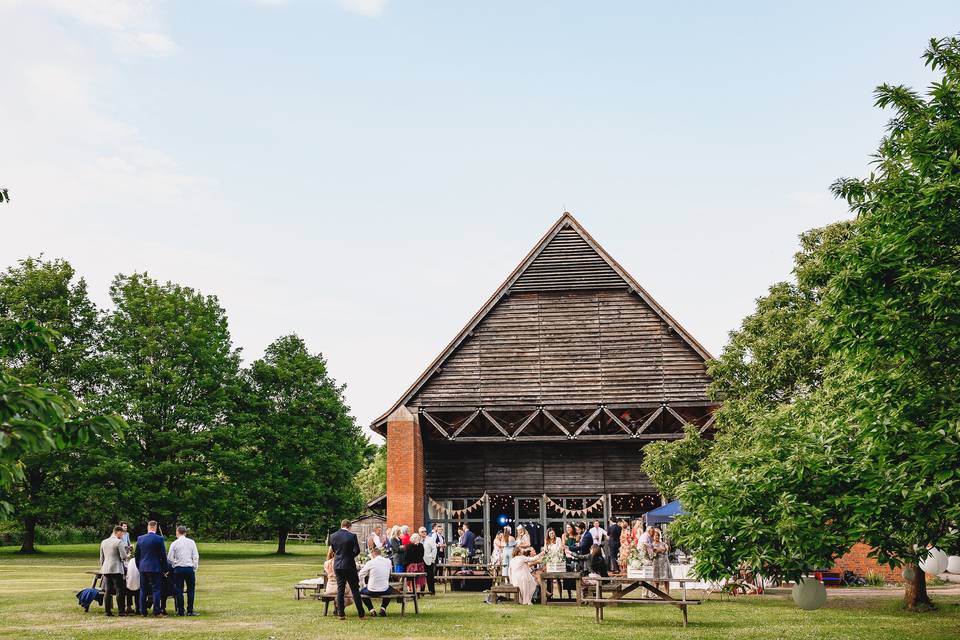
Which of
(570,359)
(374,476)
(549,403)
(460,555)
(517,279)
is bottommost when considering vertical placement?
(460,555)

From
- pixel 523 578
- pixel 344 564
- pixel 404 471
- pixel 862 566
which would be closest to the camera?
pixel 344 564

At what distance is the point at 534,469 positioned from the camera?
3203cm

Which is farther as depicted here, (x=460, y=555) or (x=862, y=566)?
(x=862, y=566)

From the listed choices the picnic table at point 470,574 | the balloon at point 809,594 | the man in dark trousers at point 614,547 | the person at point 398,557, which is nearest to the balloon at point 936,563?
the balloon at point 809,594

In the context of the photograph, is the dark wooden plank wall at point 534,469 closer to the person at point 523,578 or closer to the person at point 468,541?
the person at point 468,541

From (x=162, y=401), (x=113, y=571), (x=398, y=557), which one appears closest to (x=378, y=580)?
(x=398, y=557)

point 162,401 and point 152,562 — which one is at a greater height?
point 162,401

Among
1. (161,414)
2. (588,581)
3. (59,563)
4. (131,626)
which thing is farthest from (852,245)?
(161,414)

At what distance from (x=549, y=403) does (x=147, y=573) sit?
54.7 ft

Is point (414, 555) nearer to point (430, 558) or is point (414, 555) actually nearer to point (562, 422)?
point (430, 558)

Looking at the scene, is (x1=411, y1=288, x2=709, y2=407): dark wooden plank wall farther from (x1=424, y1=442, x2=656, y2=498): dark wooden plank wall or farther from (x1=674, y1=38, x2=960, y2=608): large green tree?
(x1=674, y1=38, x2=960, y2=608): large green tree

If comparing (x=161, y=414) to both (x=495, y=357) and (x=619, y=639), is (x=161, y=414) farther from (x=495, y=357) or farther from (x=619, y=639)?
(x=619, y=639)

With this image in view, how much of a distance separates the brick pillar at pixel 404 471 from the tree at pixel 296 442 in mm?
20253

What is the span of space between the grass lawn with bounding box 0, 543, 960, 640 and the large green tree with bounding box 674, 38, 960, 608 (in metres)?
2.38
